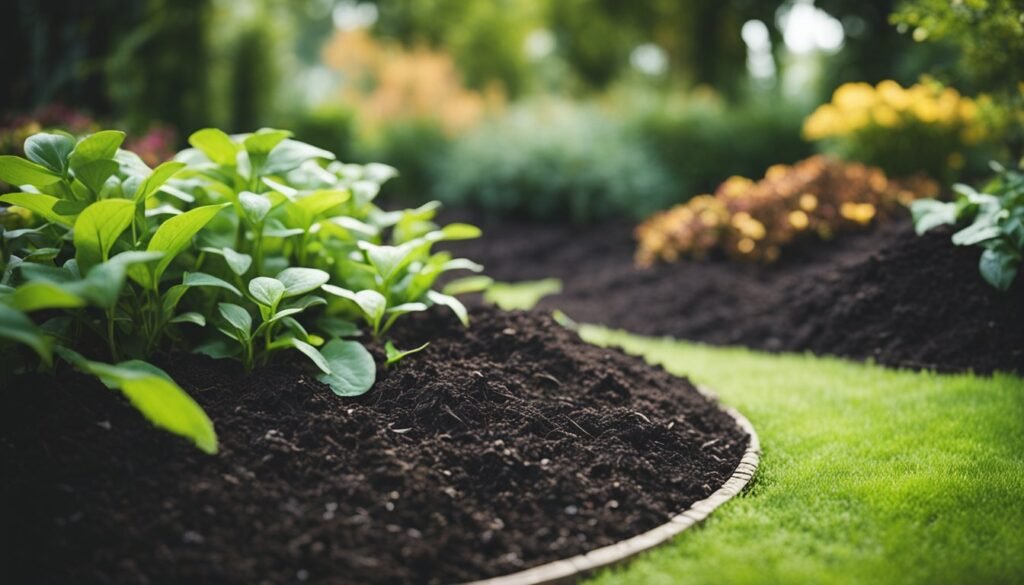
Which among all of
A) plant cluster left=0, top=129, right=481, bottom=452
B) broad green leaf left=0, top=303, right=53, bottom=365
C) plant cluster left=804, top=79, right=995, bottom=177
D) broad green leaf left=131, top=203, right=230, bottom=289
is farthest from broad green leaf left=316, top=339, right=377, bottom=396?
plant cluster left=804, top=79, right=995, bottom=177

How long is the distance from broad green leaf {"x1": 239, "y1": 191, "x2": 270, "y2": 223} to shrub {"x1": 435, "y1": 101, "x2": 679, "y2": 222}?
5.76 meters

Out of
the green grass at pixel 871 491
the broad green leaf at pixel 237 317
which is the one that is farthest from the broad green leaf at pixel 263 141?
→ the green grass at pixel 871 491

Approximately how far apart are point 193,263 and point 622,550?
6.51ft

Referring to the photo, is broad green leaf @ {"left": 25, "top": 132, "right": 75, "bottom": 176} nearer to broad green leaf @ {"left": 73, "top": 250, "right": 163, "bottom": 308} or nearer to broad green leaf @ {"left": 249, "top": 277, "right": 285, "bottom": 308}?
broad green leaf @ {"left": 249, "top": 277, "right": 285, "bottom": 308}

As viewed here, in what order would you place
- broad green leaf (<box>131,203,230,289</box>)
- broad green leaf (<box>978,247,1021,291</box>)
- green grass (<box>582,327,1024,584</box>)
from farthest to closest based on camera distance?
broad green leaf (<box>978,247,1021,291</box>) → broad green leaf (<box>131,203,230,289</box>) → green grass (<box>582,327,1024,584</box>)

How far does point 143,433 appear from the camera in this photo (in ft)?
7.76

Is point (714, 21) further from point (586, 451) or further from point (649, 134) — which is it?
point (586, 451)

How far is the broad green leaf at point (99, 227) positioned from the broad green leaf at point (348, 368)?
0.81 metres

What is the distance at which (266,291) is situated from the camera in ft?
8.79

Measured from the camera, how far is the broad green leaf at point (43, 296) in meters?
1.95

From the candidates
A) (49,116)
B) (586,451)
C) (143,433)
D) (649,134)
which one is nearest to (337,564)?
(143,433)

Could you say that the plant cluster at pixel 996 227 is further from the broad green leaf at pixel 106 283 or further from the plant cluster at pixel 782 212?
the broad green leaf at pixel 106 283

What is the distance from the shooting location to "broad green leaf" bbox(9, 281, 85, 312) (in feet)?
6.40

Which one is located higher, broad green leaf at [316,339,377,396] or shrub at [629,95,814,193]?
shrub at [629,95,814,193]
